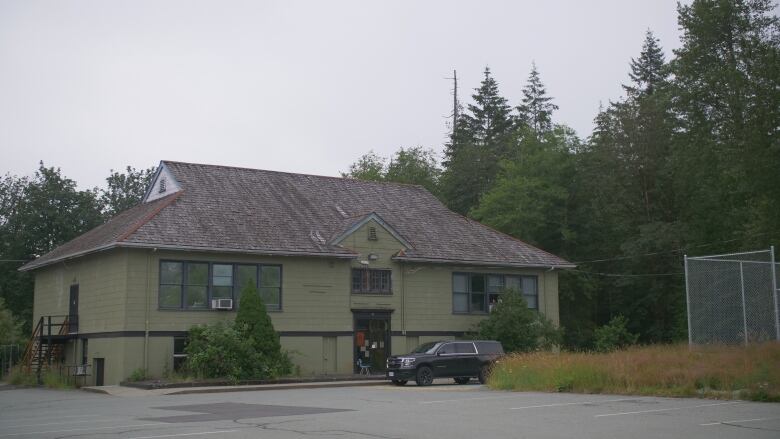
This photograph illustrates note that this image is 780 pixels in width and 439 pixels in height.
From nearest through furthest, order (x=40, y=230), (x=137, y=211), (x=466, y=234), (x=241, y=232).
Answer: (x=241, y=232)
(x=137, y=211)
(x=466, y=234)
(x=40, y=230)

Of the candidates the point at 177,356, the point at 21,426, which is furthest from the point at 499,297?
the point at 21,426

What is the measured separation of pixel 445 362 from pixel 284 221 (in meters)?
11.2

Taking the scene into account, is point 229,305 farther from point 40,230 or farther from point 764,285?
point 40,230

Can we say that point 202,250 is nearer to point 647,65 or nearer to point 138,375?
point 138,375

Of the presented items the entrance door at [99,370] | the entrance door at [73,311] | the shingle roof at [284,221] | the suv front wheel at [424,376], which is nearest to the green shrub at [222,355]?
the shingle roof at [284,221]

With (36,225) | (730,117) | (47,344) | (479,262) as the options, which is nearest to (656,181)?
(730,117)

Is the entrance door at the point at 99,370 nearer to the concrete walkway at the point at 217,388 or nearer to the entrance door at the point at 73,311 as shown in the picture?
the concrete walkway at the point at 217,388

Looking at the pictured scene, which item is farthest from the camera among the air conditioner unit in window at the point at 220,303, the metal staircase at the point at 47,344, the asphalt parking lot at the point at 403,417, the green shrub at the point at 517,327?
the green shrub at the point at 517,327

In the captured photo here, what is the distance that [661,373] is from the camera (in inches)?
899

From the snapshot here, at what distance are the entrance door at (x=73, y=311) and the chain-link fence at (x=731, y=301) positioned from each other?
2487 centimetres

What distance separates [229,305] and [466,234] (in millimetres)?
13902

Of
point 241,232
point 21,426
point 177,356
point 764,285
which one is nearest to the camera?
point 21,426

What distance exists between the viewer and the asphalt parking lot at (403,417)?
15109 millimetres

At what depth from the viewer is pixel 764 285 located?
27.2 metres
